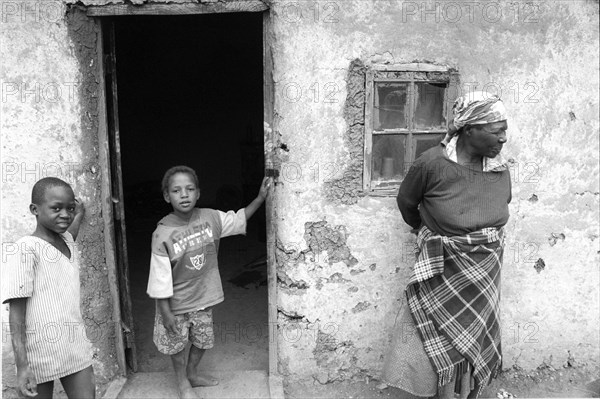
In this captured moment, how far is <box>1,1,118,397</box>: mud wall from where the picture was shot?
2.90 meters

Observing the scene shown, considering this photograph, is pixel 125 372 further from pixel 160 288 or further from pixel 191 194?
pixel 191 194

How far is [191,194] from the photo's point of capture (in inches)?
113

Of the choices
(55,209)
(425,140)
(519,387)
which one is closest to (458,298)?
(425,140)

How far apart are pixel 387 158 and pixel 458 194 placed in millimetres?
762

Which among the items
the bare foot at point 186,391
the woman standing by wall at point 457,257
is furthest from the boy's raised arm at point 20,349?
the woman standing by wall at point 457,257

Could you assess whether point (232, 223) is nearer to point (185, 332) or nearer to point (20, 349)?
point (185, 332)

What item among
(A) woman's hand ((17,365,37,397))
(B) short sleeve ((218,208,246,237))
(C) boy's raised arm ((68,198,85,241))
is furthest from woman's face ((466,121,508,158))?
(A) woman's hand ((17,365,37,397))

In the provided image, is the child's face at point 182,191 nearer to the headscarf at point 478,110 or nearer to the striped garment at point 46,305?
the striped garment at point 46,305

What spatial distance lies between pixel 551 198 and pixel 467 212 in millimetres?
1144

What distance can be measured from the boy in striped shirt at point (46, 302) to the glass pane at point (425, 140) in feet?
6.71

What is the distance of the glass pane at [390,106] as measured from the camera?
122 inches

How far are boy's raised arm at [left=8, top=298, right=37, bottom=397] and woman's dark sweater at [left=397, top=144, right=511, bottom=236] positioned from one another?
2.03 metres

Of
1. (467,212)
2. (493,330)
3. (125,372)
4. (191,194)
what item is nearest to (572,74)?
(467,212)

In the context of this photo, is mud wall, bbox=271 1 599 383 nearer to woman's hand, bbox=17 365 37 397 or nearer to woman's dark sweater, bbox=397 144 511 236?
woman's dark sweater, bbox=397 144 511 236
